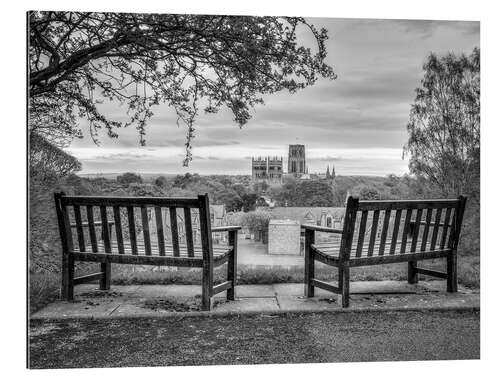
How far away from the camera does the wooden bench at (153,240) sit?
354cm

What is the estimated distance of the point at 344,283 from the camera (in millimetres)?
3723

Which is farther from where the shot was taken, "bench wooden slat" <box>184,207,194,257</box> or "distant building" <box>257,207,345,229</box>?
"distant building" <box>257,207,345,229</box>

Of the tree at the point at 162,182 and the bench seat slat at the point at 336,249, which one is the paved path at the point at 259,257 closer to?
the bench seat slat at the point at 336,249

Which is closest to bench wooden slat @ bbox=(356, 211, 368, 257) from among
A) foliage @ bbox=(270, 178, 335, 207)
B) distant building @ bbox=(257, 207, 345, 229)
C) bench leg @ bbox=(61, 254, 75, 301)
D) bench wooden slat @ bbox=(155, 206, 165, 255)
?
distant building @ bbox=(257, 207, 345, 229)

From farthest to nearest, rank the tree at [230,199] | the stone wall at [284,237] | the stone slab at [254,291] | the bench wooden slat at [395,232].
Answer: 1. the stone wall at [284,237]
2. the tree at [230,199]
3. the stone slab at [254,291]
4. the bench wooden slat at [395,232]

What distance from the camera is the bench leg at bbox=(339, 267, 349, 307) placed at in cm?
372

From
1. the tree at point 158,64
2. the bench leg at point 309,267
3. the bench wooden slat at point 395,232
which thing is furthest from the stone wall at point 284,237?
the tree at point 158,64

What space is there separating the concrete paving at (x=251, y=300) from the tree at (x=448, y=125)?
1.05 m

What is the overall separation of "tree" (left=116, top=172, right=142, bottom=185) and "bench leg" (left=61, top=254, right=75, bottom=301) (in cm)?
77

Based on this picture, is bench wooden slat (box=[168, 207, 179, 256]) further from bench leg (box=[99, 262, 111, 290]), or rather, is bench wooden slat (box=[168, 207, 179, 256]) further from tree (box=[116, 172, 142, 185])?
bench leg (box=[99, 262, 111, 290])

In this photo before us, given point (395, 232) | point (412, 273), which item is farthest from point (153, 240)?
point (412, 273)

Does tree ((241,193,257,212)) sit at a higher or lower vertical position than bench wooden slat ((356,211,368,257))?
higher

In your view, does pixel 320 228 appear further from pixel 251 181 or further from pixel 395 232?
pixel 251 181

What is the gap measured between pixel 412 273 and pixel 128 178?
2.77 m
